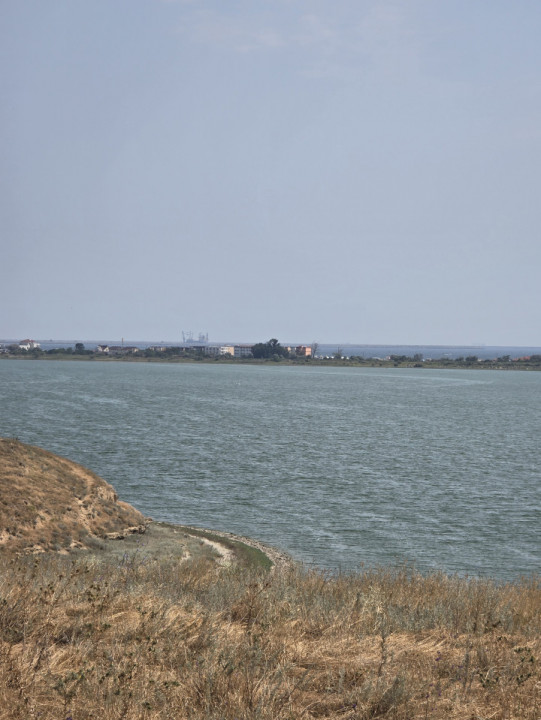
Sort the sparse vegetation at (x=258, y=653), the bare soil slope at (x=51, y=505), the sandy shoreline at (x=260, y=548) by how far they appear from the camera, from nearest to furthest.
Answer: the sparse vegetation at (x=258, y=653) < the bare soil slope at (x=51, y=505) < the sandy shoreline at (x=260, y=548)

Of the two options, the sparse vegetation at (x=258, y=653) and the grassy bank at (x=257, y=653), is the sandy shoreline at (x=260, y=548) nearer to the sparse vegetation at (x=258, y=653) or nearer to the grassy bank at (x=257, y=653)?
the sparse vegetation at (x=258, y=653)

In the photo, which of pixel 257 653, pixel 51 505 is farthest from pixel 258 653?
pixel 51 505

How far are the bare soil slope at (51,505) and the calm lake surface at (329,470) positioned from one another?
4495 millimetres

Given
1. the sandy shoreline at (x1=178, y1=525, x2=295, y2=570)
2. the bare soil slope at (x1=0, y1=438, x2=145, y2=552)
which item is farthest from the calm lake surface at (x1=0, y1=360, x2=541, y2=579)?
the bare soil slope at (x1=0, y1=438, x2=145, y2=552)

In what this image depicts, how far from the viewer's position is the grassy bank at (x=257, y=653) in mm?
6777

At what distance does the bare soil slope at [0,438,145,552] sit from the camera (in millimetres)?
25094

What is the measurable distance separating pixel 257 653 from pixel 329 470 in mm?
41417

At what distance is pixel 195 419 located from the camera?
3253 inches

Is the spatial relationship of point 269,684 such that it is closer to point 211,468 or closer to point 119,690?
point 119,690

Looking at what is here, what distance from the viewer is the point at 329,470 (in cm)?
4872

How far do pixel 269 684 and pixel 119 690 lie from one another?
1.60 meters

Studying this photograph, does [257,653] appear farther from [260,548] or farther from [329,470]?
[329,470]

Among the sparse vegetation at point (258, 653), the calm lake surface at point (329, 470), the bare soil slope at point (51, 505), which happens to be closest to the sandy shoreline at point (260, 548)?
the calm lake surface at point (329, 470)

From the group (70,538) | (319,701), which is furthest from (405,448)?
(319,701)
